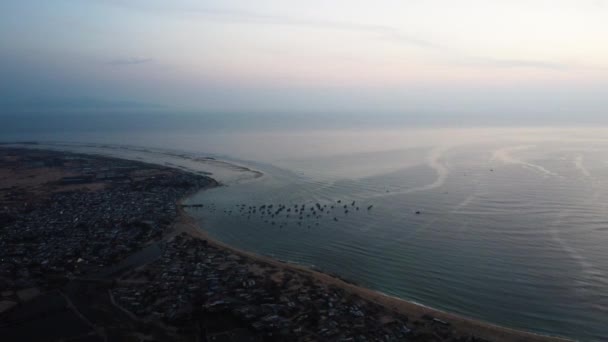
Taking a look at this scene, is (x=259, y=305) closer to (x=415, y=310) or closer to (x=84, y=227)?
(x=415, y=310)

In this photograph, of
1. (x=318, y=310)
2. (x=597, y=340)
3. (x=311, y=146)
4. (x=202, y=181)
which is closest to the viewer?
(x=597, y=340)

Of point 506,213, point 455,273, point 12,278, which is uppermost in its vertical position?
point 506,213

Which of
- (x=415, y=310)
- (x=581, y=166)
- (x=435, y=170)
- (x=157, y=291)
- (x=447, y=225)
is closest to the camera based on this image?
(x=415, y=310)

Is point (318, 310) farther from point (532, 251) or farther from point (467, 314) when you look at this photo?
point (532, 251)

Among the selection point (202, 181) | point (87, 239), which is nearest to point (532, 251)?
point (87, 239)

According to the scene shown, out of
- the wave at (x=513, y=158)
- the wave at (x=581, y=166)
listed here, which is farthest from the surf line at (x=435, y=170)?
the wave at (x=581, y=166)

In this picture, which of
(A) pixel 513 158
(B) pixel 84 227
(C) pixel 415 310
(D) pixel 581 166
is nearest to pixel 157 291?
(C) pixel 415 310
